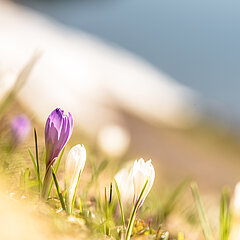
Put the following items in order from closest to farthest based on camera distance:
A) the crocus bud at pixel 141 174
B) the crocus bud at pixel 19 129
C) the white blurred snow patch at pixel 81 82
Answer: the crocus bud at pixel 141 174 → the crocus bud at pixel 19 129 → the white blurred snow patch at pixel 81 82

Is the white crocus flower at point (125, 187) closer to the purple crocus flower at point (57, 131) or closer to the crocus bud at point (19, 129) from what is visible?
the purple crocus flower at point (57, 131)

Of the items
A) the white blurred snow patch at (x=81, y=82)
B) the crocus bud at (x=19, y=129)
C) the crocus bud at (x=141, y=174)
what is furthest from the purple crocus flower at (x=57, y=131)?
the white blurred snow patch at (x=81, y=82)

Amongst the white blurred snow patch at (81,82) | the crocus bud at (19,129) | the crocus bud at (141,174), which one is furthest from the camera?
the white blurred snow patch at (81,82)

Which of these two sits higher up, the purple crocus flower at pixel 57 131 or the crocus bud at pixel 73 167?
the purple crocus flower at pixel 57 131

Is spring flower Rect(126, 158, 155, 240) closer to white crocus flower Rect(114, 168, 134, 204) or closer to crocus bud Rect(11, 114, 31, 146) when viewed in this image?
white crocus flower Rect(114, 168, 134, 204)

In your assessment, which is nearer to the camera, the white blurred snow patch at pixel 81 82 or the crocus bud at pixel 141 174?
the crocus bud at pixel 141 174

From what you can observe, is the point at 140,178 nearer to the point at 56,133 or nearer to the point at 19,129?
the point at 56,133

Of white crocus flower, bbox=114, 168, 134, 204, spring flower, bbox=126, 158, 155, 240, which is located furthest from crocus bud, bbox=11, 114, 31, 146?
spring flower, bbox=126, 158, 155, 240

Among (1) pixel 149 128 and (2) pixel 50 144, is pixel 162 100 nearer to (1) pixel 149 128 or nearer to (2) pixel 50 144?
(1) pixel 149 128

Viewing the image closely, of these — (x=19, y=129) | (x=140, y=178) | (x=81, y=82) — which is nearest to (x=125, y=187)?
(x=140, y=178)
